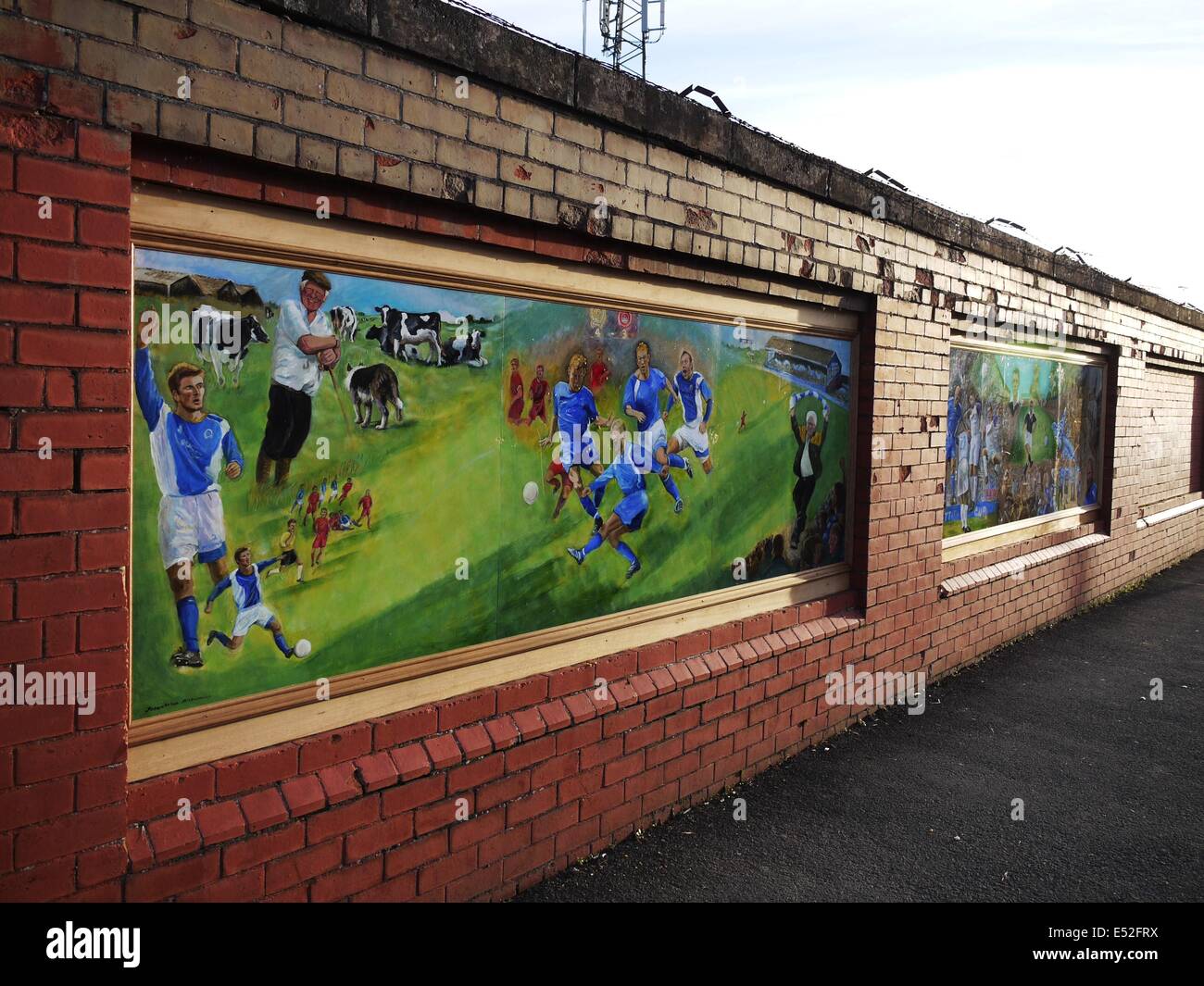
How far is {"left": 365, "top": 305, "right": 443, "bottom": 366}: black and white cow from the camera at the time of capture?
3.24 meters

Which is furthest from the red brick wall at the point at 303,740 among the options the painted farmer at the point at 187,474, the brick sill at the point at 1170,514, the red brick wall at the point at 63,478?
the brick sill at the point at 1170,514

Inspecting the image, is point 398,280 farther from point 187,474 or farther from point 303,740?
point 303,740

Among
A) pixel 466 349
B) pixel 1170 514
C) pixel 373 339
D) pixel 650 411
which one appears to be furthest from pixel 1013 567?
pixel 373 339

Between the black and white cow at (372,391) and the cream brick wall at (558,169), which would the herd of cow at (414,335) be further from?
the cream brick wall at (558,169)

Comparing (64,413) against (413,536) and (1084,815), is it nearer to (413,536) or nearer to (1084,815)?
(413,536)

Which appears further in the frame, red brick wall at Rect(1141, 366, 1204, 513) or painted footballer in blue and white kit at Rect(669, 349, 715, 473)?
red brick wall at Rect(1141, 366, 1204, 513)

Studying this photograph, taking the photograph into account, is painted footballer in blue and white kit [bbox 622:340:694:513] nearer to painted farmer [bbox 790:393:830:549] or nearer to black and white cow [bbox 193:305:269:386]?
painted farmer [bbox 790:393:830:549]

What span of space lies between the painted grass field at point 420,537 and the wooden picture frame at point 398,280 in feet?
0.19

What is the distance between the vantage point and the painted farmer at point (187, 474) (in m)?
2.71

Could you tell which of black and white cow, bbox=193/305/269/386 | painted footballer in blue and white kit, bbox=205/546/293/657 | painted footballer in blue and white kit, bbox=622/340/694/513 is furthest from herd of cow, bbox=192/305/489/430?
painted footballer in blue and white kit, bbox=622/340/694/513

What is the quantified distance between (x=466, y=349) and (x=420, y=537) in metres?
0.70

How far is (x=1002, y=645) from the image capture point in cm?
768

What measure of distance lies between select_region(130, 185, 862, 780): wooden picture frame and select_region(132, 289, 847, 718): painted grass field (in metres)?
0.06
